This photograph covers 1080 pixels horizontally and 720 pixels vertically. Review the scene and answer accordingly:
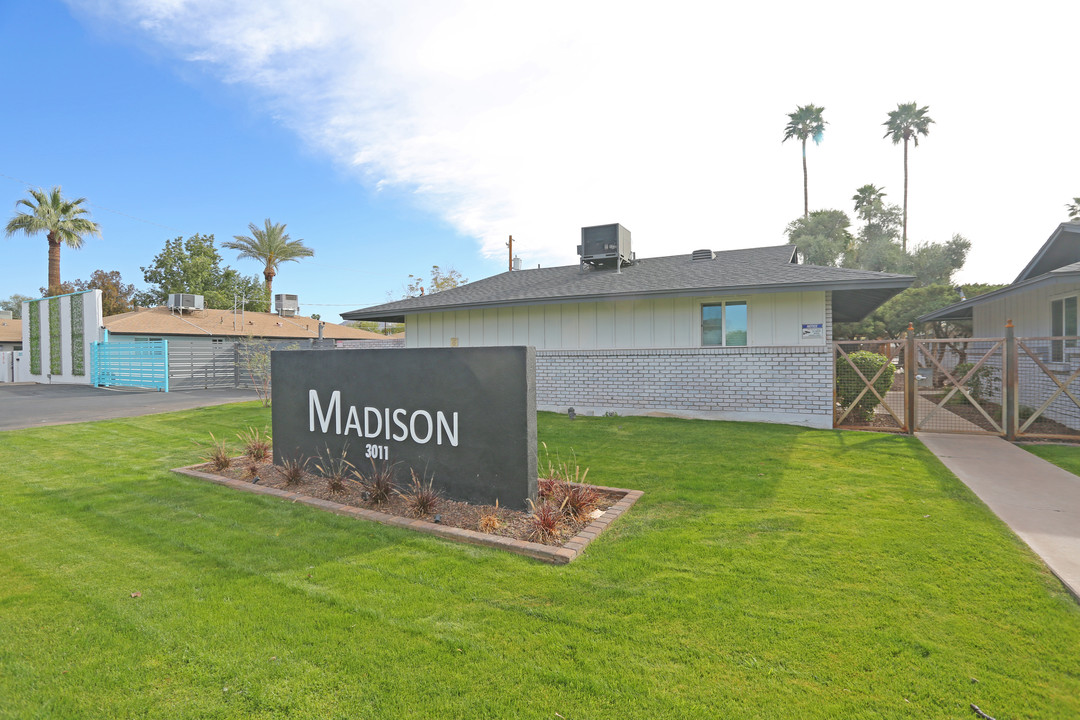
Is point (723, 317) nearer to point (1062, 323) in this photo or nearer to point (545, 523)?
point (1062, 323)

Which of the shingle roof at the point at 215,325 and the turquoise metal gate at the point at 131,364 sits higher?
the shingle roof at the point at 215,325

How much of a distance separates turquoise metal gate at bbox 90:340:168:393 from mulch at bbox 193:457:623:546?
19.0 metres

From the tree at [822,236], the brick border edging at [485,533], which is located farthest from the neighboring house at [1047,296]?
the tree at [822,236]

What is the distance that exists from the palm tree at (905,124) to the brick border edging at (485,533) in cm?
4609

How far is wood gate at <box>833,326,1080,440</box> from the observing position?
28.8 feet

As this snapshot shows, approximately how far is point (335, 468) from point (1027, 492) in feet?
26.1

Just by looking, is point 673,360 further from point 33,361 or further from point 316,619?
point 33,361

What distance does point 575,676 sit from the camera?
8.09 ft

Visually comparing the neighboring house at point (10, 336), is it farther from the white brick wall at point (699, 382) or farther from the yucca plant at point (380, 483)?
the yucca plant at point (380, 483)

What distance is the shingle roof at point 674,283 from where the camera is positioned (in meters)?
9.92

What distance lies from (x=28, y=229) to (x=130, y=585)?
3792 cm

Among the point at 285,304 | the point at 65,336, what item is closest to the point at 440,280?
the point at 285,304

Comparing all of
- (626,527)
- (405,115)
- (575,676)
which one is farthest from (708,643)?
(405,115)

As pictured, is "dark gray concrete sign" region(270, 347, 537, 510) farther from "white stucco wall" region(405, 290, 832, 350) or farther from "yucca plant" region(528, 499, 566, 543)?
"white stucco wall" region(405, 290, 832, 350)
